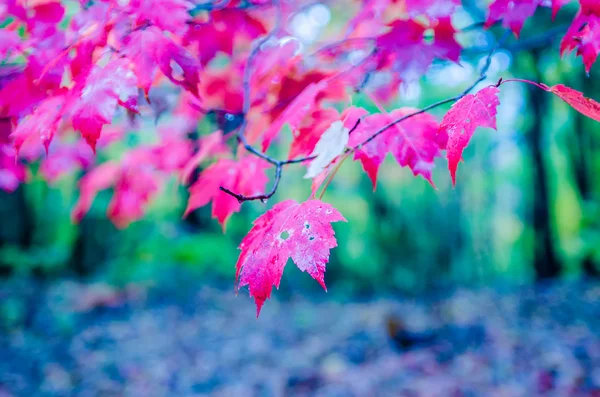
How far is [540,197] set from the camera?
670 cm

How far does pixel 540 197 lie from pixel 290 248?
23.3 ft

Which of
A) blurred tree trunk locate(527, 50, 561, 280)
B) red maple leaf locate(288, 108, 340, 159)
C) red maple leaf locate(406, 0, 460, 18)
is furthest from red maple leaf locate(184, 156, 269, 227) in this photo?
blurred tree trunk locate(527, 50, 561, 280)

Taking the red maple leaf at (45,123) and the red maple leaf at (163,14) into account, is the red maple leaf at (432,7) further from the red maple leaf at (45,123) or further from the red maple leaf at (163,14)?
the red maple leaf at (45,123)

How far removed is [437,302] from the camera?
5746mm

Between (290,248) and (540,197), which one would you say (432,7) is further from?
(540,197)

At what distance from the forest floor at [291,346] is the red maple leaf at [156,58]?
2.86 m

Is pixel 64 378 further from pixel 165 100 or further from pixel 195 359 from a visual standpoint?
pixel 165 100

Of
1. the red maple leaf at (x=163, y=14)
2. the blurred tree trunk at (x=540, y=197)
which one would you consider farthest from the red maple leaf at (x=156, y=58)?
the blurred tree trunk at (x=540, y=197)

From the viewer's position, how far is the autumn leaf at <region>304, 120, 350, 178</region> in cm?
93

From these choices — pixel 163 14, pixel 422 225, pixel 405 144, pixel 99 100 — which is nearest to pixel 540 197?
pixel 422 225

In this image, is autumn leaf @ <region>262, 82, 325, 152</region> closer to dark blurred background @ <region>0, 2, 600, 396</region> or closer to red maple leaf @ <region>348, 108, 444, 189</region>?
red maple leaf @ <region>348, 108, 444, 189</region>

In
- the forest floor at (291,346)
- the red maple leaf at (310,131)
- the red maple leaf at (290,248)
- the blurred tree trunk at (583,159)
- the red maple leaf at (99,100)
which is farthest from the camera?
the blurred tree trunk at (583,159)

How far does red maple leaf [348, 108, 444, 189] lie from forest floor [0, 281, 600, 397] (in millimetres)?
2536

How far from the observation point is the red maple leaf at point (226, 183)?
157cm
